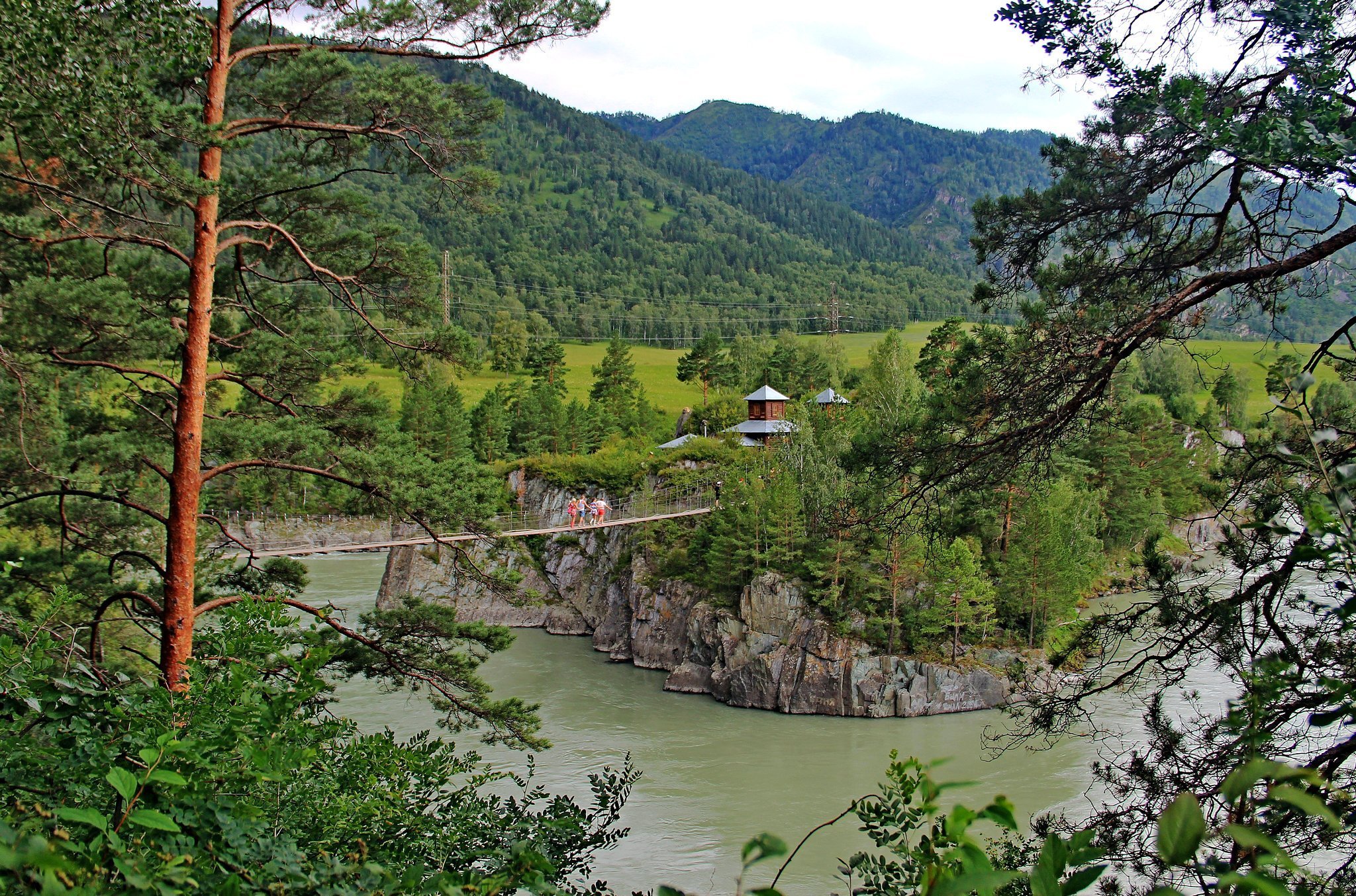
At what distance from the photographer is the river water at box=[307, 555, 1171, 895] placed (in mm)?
10648

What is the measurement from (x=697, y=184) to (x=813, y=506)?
307 ft

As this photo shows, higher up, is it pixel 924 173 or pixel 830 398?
pixel 924 173

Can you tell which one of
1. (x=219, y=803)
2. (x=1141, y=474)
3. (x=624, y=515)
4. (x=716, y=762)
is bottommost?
(x=716, y=762)

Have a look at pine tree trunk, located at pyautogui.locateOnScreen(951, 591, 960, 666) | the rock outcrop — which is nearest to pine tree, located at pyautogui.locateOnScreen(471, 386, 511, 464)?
the rock outcrop

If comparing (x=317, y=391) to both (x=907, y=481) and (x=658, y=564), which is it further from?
(x=658, y=564)

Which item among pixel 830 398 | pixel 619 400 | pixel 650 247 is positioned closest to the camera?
pixel 830 398

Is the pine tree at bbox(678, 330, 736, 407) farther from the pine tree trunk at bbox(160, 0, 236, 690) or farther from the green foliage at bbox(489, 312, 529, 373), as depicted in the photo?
the pine tree trunk at bbox(160, 0, 236, 690)

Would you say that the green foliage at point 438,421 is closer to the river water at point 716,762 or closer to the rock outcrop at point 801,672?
the river water at point 716,762

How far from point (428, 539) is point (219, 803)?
43.6 ft

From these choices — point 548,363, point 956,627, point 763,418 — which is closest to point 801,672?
point 956,627

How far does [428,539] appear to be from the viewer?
1459 centimetres

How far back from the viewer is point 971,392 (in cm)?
419

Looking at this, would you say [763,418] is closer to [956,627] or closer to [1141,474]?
[1141,474]

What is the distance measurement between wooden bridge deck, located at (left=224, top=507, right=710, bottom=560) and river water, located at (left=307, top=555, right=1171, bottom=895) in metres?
2.36
